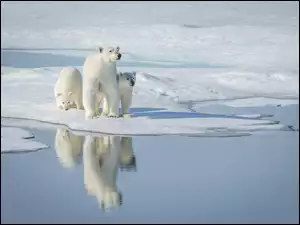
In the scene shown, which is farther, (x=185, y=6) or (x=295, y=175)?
(x=185, y=6)

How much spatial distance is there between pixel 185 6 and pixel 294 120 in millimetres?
3776

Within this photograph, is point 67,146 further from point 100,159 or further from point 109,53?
point 109,53

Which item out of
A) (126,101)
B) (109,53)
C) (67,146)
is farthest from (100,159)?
(126,101)

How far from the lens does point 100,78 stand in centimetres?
514

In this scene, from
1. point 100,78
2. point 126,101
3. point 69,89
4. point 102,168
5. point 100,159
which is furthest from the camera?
point 69,89

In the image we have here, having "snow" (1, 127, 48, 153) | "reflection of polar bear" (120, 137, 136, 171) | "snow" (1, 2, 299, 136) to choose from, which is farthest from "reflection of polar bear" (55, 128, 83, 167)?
"snow" (1, 2, 299, 136)

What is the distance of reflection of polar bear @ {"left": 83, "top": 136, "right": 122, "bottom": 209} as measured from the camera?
3.47m

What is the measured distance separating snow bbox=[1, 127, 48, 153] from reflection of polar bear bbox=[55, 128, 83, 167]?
13cm

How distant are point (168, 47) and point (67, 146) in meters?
4.25

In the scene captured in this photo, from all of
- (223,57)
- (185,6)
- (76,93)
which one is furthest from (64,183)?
(185,6)

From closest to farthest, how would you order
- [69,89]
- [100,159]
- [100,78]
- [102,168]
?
[102,168], [100,159], [100,78], [69,89]

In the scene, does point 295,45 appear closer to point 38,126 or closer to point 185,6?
point 185,6

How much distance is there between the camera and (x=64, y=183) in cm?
367

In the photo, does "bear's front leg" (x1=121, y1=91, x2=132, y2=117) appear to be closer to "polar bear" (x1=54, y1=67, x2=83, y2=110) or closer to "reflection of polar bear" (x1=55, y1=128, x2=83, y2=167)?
"polar bear" (x1=54, y1=67, x2=83, y2=110)
